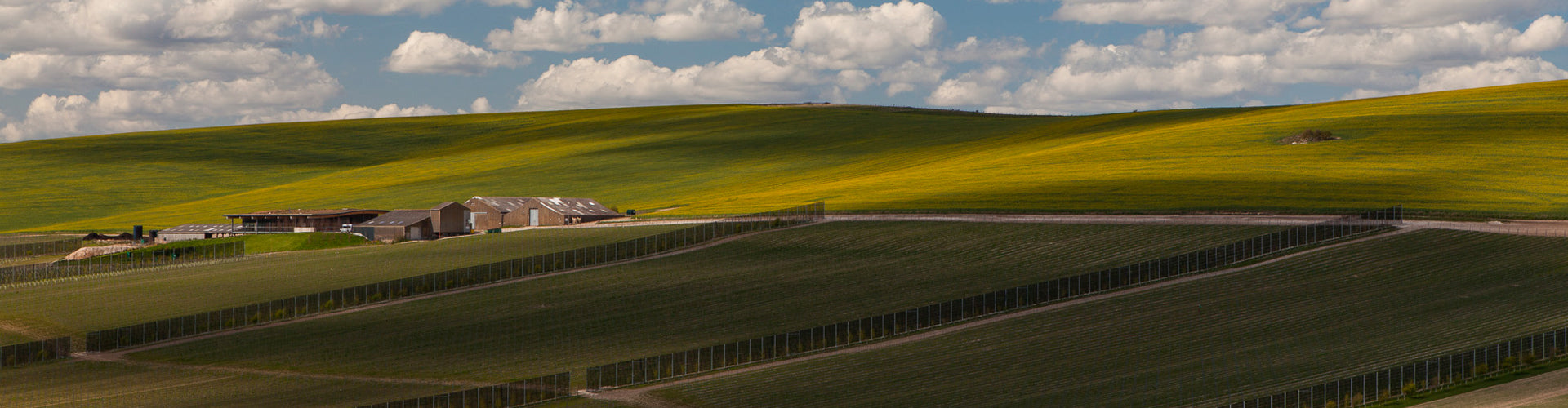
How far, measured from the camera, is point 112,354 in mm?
53438

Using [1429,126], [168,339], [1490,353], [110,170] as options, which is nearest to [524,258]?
[168,339]

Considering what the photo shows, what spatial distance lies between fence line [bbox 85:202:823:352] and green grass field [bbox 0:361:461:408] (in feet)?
15.6

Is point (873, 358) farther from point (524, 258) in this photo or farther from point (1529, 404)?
point (524, 258)

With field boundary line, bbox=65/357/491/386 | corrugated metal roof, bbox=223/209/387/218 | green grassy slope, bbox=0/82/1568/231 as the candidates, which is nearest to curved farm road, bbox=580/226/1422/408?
field boundary line, bbox=65/357/491/386

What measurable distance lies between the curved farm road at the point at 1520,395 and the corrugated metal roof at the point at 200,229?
313 ft

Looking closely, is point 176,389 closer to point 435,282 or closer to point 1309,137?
point 435,282

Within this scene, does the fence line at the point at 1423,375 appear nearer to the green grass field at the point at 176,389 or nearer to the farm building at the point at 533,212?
the green grass field at the point at 176,389

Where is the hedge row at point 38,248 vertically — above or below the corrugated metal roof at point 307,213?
below

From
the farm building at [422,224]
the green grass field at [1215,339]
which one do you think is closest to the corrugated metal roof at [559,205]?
the farm building at [422,224]

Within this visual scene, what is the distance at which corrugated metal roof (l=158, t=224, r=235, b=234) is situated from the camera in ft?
338

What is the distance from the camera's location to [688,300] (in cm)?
5559

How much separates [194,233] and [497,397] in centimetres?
7279

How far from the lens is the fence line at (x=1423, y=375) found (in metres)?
35.5

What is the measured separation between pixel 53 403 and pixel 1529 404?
48168mm
